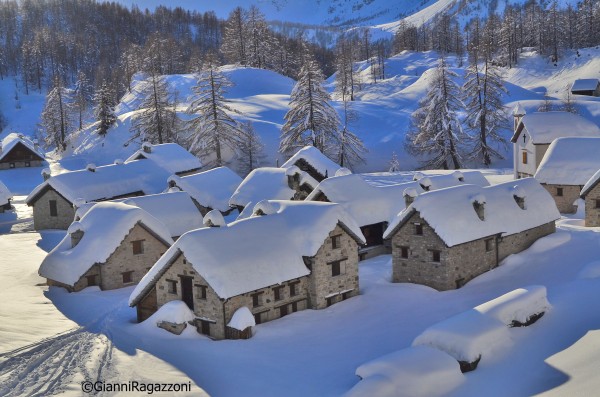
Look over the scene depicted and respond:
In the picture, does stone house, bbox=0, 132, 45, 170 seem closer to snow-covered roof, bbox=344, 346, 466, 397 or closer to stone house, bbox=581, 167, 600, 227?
stone house, bbox=581, 167, 600, 227

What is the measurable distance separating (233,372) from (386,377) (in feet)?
22.5

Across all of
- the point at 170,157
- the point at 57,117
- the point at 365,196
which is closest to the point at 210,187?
the point at 170,157

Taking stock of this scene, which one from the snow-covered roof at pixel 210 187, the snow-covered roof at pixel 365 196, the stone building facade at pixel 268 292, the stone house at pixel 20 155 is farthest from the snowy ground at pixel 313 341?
the stone house at pixel 20 155

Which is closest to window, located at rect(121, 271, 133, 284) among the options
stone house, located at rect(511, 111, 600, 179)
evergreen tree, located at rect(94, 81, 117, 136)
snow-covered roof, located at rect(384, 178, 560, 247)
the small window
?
the small window

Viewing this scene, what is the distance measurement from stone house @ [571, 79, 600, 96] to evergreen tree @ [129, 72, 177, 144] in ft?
194

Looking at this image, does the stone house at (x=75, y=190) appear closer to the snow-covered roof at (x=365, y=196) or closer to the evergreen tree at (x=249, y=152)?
the evergreen tree at (x=249, y=152)

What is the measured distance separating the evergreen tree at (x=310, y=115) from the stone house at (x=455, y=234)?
3265 cm

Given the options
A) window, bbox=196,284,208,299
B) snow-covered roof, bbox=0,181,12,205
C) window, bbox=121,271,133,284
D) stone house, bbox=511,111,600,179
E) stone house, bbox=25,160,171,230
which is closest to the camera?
window, bbox=196,284,208,299

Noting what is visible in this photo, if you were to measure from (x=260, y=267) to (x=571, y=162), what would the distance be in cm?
3105

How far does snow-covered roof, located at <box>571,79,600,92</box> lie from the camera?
317 ft

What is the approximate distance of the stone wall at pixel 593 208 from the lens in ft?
147

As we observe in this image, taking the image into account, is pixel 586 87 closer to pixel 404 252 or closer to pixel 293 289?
pixel 404 252

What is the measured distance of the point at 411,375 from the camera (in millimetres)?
24156

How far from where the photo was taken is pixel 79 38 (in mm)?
185250
